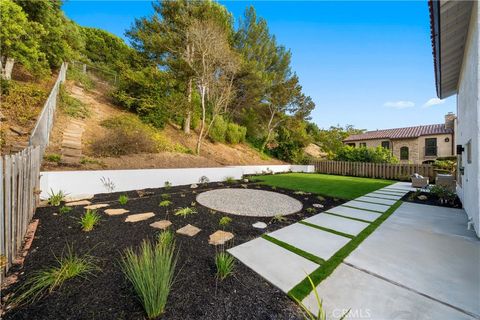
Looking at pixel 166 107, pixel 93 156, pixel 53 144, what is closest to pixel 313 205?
pixel 93 156

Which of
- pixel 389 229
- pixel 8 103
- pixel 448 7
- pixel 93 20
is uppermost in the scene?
pixel 93 20

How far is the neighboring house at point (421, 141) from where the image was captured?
16.2 metres

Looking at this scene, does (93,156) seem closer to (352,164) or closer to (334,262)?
(334,262)

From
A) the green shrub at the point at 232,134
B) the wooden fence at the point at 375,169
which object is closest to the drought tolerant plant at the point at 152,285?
the wooden fence at the point at 375,169

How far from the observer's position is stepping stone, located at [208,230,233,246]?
2547mm

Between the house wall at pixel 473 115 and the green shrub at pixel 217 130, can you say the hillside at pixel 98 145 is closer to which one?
the green shrub at pixel 217 130

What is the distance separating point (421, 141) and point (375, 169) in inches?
441

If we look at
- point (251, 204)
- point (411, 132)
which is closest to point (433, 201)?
point (251, 204)

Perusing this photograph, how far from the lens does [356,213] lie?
4.07 meters

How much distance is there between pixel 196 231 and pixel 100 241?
1.29 meters

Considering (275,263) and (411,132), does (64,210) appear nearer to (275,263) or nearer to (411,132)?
(275,263)

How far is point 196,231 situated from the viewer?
286cm

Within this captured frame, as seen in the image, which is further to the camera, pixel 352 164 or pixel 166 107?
pixel 352 164

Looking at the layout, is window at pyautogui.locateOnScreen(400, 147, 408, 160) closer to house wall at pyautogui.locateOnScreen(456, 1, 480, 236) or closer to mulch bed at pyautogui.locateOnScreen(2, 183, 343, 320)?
house wall at pyautogui.locateOnScreen(456, 1, 480, 236)
